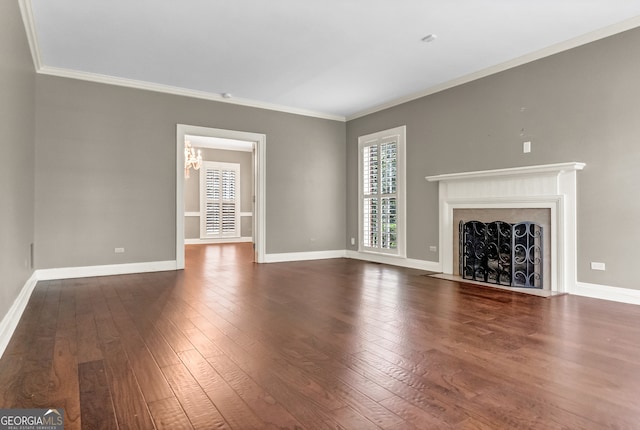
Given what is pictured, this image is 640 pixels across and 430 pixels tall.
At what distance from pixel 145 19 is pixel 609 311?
5.03 m

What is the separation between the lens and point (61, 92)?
4.93 m

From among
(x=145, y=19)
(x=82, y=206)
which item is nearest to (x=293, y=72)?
(x=145, y=19)

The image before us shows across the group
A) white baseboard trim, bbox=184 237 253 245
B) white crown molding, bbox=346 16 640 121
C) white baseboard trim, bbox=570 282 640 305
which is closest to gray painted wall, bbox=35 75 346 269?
white crown molding, bbox=346 16 640 121

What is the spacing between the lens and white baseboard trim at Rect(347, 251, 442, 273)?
5.58 meters

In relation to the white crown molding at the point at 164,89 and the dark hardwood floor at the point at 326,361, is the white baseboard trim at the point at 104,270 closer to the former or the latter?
the dark hardwood floor at the point at 326,361

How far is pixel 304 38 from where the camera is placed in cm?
404

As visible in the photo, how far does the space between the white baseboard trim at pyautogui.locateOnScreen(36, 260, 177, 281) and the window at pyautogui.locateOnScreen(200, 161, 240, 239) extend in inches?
199

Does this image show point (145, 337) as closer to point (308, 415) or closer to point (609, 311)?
point (308, 415)

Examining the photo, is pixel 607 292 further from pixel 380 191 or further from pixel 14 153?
pixel 14 153

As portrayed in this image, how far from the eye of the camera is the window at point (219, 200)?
34.7 feet

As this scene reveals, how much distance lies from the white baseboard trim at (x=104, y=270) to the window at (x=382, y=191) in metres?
3.32

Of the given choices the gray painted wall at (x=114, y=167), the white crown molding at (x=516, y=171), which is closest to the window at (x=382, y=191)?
the white crown molding at (x=516, y=171)

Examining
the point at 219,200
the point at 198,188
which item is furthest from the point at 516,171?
the point at 198,188

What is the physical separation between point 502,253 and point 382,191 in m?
2.45
